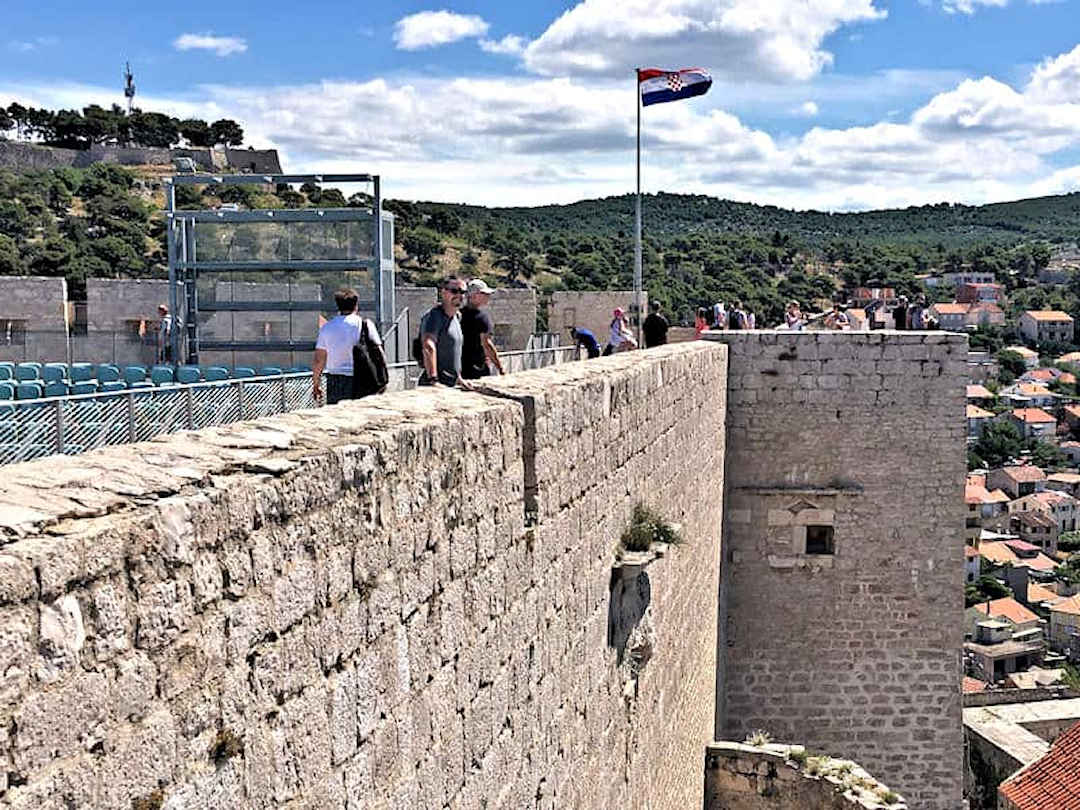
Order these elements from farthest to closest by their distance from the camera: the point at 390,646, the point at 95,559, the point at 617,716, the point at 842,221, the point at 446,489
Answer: the point at 842,221 → the point at 617,716 → the point at 446,489 → the point at 390,646 → the point at 95,559

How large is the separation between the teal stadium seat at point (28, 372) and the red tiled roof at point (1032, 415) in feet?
268

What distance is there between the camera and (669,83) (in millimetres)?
16844

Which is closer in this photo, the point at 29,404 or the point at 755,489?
the point at 29,404

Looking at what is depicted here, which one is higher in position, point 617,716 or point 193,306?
point 193,306

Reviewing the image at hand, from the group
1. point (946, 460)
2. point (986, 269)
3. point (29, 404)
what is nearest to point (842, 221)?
point (986, 269)

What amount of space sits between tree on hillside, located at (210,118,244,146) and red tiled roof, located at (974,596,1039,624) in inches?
2375

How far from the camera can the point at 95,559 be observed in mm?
1971

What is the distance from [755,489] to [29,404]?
27.2 feet

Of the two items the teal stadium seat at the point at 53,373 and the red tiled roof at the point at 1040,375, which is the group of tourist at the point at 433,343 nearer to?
the teal stadium seat at the point at 53,373

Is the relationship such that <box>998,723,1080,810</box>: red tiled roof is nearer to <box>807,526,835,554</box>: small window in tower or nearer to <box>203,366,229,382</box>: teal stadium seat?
<box>807,526,835,554</box>: small window in tower

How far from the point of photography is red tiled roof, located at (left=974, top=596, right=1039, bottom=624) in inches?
2096

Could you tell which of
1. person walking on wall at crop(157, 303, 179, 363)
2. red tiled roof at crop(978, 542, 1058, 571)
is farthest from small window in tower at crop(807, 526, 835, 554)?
red tiled roof at crop(978, 542, 1058, 571)

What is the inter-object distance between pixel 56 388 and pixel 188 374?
→ 1515 millimetres

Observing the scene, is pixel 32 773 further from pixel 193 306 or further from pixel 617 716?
pixel 193 306
